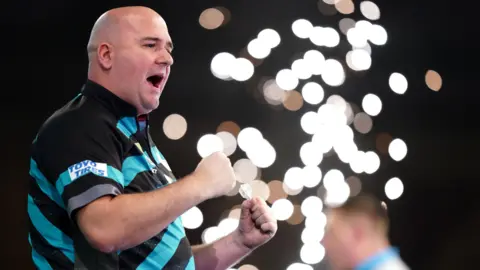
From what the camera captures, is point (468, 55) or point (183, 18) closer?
point (183, 18)

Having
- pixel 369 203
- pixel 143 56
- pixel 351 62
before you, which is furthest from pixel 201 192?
pixel 351 62

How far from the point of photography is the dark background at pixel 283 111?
302cm

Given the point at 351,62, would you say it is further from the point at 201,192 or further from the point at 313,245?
the point at 201,192

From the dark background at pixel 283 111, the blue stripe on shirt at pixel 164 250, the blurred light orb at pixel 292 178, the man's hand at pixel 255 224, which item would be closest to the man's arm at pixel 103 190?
the blue stripe on shirt at pixel 164 250

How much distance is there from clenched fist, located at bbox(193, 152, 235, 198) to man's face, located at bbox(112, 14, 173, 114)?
7.1 inches

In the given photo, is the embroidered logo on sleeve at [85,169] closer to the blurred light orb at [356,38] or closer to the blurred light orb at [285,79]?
the blurred light orb at [285,79]

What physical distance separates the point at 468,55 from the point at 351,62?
578 millimetres

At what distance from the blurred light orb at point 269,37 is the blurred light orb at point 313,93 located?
0.27 meters

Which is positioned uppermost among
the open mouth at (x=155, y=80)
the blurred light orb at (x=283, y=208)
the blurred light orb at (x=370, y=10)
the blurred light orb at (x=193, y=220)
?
the blurred light orb at (x=370, y=10)

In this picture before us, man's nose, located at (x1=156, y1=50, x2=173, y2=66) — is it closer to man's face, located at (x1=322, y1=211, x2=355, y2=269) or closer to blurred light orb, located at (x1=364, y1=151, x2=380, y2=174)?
man's face, located at (x1=322, y1=211, x2=355, y2=269)

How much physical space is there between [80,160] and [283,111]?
7.07 feet

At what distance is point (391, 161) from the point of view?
3422mm

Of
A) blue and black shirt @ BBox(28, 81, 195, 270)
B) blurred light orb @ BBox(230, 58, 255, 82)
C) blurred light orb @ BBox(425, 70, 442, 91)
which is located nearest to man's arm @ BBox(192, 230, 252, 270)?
blue and black shirt @ BBox(28, 81, 195, 270)

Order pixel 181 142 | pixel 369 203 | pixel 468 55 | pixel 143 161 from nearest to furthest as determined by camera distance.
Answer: pixel 143 161
pixel 369 203
pixel 181 142
pixel 468 55
